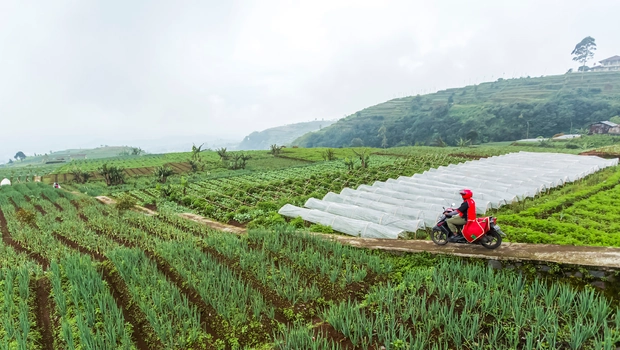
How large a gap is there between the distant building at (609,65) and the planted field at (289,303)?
16490cm

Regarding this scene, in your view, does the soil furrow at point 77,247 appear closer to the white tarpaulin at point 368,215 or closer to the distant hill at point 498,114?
the white tarpaulin at point 368,215

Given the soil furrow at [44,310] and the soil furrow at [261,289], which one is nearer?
the soil furrow at [44,310]

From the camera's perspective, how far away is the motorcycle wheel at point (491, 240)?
6176 millimetres

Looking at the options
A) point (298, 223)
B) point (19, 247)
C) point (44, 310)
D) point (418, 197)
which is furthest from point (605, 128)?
point (19, 247)

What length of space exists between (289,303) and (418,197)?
380 inches

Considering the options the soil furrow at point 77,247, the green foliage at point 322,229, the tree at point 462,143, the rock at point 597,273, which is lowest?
the green foliage at point 322,229

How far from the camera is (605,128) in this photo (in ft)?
177

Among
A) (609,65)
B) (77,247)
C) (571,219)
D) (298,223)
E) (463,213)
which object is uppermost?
(609,65)

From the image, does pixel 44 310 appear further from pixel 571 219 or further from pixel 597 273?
pixel 571 219

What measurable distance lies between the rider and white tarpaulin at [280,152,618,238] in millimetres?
2445

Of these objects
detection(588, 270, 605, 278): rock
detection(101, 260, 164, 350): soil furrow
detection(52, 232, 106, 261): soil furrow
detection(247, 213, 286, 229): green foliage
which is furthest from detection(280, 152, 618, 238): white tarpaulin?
detection(52, 232, 106, 261): soil furrow

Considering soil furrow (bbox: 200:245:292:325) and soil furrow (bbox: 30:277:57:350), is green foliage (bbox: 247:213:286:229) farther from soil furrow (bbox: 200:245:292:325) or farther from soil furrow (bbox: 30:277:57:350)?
soil furrow (bbox: 30:277:57:350)

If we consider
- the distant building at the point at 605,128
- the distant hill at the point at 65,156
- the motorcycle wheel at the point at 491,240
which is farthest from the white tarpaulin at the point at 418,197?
the distant hill at the point at 65,156

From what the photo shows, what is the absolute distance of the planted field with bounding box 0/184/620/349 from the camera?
394cm
